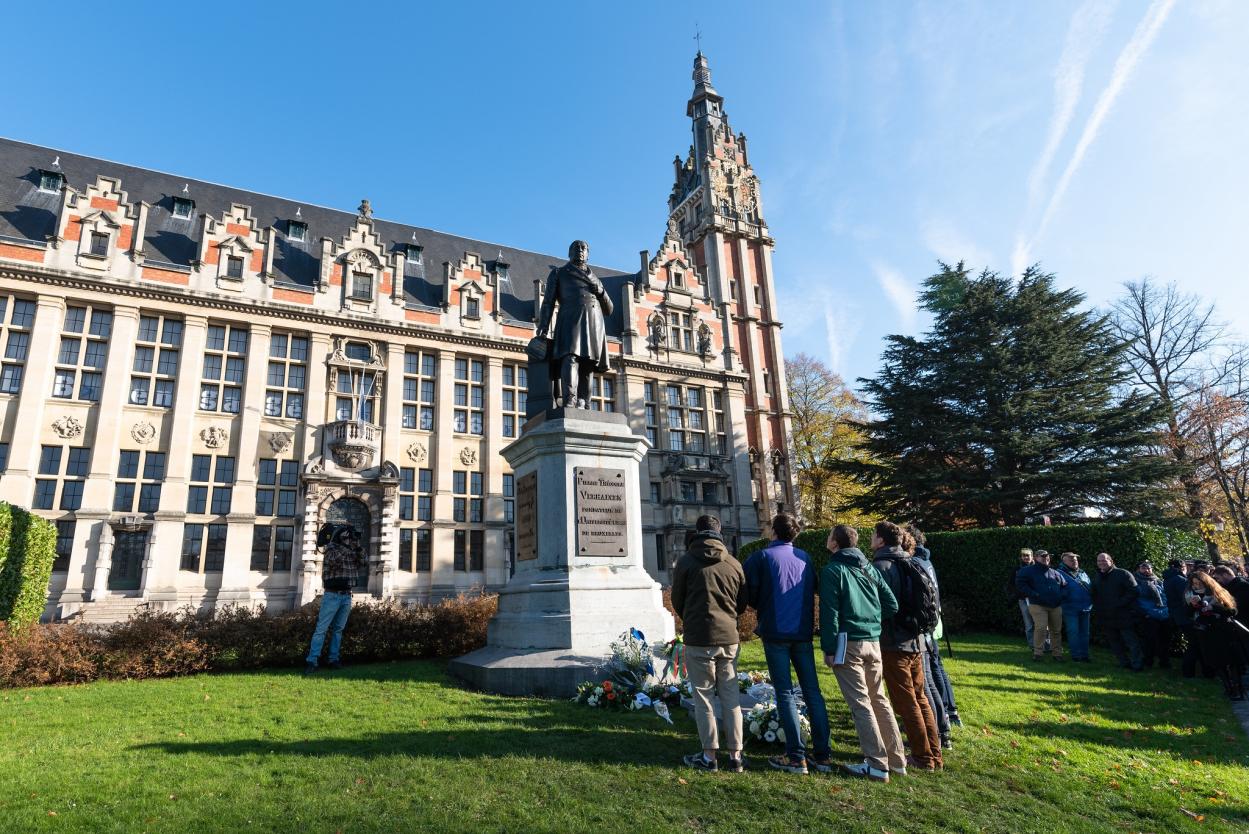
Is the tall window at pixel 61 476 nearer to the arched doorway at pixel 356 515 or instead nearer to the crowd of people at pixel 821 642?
the arched doorway at pixel 356 515

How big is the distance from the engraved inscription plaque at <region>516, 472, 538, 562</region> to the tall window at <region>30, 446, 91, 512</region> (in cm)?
2042

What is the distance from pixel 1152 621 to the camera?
1127 centimetres

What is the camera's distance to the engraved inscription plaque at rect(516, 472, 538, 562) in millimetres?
8867

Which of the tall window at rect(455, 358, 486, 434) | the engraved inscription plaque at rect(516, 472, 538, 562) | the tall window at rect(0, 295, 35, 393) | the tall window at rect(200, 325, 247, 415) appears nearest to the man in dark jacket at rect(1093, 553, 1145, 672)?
the engraved inscription plaque at rect(516, 472, 538, 562)

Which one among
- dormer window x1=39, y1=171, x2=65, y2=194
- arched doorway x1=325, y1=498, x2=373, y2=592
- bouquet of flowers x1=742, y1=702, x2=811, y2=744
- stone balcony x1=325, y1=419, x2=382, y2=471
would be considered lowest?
bouquet of flowers x1=742, y1=702, x2=811, y2=744

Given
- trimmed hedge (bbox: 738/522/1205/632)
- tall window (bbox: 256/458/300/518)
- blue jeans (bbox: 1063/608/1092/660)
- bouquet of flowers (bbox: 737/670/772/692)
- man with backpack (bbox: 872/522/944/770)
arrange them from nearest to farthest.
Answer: man with backpack (bbox: 872/522/944/770), bouquet of flowers (bbox: 737/670/772/692), blue jeans (bbox: 1063/608/1092/660), trimmed hedge (bbox: 738/522/1205/632), tall window (bbox: 256/458/300/518)

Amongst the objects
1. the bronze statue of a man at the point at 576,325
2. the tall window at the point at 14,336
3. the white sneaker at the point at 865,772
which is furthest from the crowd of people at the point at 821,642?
the tall window at the point at 14,336

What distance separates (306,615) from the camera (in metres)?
10.2

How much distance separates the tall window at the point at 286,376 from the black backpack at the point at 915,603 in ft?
82.3

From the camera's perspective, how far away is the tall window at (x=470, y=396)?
2825 centimetres

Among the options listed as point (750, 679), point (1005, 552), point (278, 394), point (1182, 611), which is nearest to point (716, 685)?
point (750, 679)

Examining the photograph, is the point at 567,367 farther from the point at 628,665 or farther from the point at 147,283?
the point at 147,283

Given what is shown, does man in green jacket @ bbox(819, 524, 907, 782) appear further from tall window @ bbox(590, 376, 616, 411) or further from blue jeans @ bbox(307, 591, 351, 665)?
Answer: tall window @ bbox(590, 376, 616, 411)

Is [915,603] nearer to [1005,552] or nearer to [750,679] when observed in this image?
[750,679]
